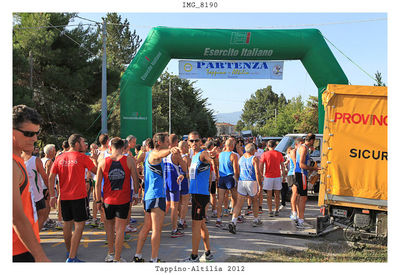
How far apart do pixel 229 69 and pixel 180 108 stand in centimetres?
2550

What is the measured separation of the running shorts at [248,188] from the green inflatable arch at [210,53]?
743 cm

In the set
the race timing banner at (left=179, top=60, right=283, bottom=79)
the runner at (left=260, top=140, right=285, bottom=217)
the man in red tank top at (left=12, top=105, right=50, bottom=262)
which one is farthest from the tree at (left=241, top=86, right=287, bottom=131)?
the man in red tank top at (left=12, top=105, right=50, bottom=262)

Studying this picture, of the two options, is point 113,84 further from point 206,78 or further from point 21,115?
point 21,115

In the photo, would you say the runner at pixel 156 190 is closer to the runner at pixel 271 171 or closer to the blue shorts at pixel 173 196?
the blue shorts at pixel 173 196

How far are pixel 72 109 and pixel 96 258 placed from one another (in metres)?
12.7

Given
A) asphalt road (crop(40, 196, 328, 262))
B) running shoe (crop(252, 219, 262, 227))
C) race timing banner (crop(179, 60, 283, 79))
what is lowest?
asphalt road (crop(40, 196, 328, 262))

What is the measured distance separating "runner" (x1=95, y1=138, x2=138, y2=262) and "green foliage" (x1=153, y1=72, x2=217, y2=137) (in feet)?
93.1

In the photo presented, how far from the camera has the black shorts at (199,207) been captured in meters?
5.28

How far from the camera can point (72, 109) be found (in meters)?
16.9

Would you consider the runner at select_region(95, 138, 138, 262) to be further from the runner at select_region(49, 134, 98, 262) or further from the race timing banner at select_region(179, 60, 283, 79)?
the race timing banner at select_region(179, 60, 283, 79)

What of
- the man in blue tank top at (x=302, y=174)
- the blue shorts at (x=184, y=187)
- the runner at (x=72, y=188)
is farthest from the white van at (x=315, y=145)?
the runner at (x=72, y=188)

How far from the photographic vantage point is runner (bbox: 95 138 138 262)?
5.30 m

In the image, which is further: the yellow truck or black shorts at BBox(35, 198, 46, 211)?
black shorts at BBox(35, 198, 46, 211)

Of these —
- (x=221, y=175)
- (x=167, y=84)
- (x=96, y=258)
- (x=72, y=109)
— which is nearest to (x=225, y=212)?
(x=221, y=175)
